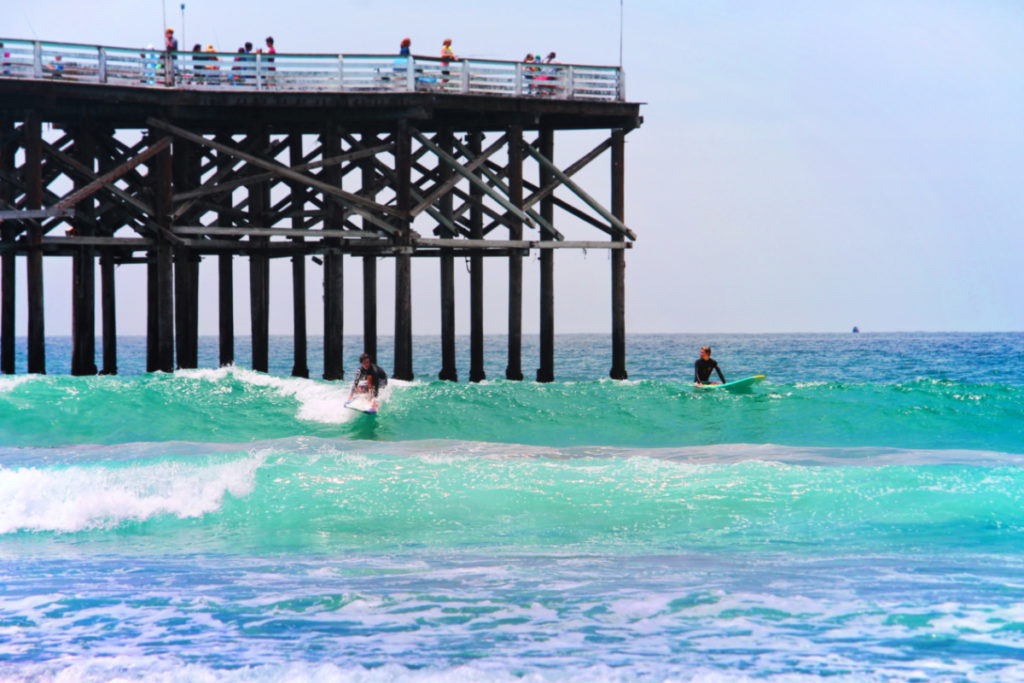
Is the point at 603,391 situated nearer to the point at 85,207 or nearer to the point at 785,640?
the point at 85,207

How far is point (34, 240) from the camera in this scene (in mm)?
22281

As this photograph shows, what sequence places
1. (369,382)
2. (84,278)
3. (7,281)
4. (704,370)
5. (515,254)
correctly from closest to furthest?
1. (369,382)
2. (704,370)
3. (515,254)
4. (84,278)
5. (7,281)

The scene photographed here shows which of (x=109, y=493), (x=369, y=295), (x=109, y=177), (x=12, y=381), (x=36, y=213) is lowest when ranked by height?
(x=109, y=493)

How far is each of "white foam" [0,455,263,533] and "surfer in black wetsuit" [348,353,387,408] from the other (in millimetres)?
6901

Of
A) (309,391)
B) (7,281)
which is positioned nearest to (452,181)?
(309,391)

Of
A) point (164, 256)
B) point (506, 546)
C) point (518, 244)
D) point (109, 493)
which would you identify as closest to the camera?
point (506, 546)

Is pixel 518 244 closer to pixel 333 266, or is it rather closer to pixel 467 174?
pixel 467 174

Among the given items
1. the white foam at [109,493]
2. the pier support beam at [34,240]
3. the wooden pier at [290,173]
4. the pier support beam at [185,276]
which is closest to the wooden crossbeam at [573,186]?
the wooden pier at [290,173]

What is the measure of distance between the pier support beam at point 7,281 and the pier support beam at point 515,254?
36.3 feet

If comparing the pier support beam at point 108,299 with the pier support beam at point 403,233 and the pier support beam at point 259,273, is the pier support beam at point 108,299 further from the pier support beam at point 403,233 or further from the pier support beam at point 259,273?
the pier support beam at point 403,233

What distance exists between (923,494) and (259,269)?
681 inches

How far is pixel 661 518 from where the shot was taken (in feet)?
35.1

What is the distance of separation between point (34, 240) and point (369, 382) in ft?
27.5

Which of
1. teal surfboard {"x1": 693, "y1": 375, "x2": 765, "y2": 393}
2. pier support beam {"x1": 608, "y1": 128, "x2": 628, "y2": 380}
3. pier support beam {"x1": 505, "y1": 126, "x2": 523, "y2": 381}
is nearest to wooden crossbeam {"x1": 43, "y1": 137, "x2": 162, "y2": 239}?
pier support beam {"x1": 505, "y1": 126, "x2": 523, "y2": 381}
